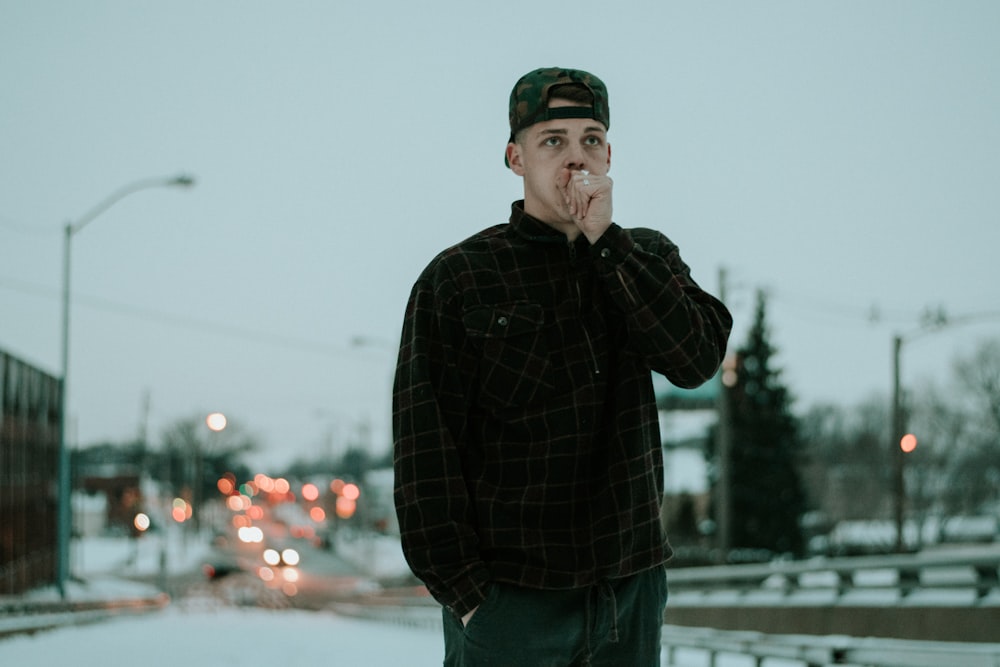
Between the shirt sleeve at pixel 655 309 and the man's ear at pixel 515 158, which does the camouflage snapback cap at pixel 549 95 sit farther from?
the shirt sleeve at pixel 655 309

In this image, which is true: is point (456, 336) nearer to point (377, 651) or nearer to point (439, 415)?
point (439, 415)

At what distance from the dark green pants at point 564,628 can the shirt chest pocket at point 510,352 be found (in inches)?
16.8

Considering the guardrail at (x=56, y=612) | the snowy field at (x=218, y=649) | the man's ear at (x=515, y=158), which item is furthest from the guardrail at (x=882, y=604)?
the guardrail at (x=56, y=612)

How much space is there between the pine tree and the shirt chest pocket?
46.8 m

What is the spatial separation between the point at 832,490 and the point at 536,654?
354ft

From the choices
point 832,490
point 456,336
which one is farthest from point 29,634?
point 832,490

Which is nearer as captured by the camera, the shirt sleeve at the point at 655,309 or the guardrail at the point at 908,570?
the shirt sleeve at the point at 655,309

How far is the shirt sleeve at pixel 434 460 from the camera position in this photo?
2.53 meters

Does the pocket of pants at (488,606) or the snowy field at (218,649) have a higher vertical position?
the pocket of pants at (488,606)

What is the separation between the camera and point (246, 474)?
148 metres

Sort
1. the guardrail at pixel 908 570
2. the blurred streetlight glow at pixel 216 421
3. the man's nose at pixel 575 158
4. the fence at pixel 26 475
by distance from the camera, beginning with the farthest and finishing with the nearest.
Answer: the fence at pixel 26 475, the blurred streetlight glow at pixel 216 421, the guardrail at pixel 908 570, the man's nose at pixel 575 158

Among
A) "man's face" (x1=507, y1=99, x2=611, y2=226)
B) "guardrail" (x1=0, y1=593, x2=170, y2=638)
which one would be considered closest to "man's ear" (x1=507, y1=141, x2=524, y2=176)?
"man's face" (x1=507, y1=99, x2=611, y2=226)

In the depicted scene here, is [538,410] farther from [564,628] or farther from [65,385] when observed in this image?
[65,385]

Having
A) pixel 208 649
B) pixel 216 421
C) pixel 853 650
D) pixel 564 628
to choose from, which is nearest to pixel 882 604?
pixel 853 650
